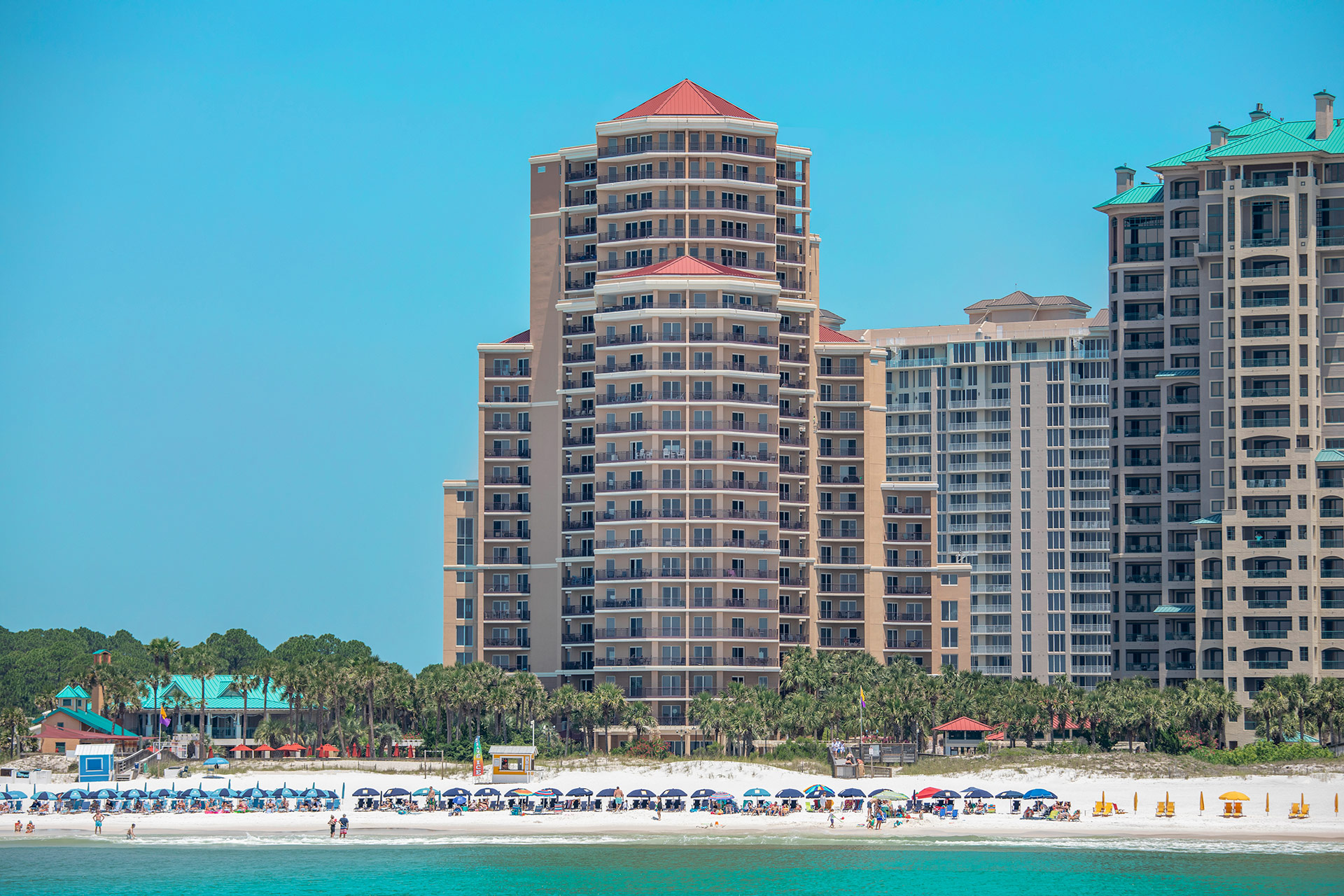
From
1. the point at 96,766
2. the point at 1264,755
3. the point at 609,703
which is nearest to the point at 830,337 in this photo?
the point at 609,703

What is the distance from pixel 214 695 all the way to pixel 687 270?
63.7 meters

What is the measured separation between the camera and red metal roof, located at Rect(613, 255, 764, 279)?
514ft

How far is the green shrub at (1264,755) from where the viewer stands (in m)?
128

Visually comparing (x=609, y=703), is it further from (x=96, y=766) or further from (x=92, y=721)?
(x=92, y=721)

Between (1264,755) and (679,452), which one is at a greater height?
(679,452)

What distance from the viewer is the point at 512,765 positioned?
129 meters

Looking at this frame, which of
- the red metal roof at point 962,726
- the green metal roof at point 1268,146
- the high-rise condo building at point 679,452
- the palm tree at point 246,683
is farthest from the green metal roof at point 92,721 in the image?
the green metal roof at point 1268,146

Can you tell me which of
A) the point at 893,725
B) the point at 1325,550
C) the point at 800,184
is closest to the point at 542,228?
the point at 800,184

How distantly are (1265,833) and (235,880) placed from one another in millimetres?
60126

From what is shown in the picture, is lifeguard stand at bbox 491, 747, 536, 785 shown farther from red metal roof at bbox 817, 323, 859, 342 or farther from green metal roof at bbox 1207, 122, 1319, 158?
green metal roof at bbox 1207, 122, 1319, 158

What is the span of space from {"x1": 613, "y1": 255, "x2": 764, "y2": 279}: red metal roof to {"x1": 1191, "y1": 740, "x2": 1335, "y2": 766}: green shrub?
181 ft

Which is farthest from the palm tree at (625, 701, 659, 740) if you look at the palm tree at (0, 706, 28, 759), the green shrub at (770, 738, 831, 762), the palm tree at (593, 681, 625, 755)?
the palm tree at (0, 706, 28, 759)

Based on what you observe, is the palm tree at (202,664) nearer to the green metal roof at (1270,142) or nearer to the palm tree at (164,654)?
the palm tree at (164,654)

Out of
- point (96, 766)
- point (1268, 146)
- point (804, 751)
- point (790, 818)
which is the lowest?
point (790, 818)
